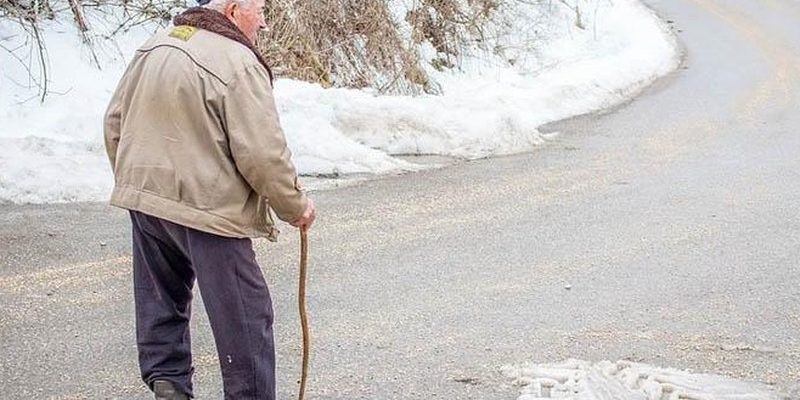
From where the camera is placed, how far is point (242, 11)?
11.5 ft

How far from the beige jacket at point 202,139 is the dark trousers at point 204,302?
0.33 ft

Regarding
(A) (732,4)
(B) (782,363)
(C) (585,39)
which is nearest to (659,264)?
(B) (782,363)

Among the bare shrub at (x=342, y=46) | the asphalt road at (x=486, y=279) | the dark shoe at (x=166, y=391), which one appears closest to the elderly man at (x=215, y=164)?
the dark shoe at (x=166, y=391)

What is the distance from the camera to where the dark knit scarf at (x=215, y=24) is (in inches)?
135

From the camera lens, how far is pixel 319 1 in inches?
504

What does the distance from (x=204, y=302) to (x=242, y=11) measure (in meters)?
1.00

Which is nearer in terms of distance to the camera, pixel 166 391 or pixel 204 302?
pixel 204 302

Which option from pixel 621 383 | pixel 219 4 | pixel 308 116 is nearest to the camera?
pixel 219 4

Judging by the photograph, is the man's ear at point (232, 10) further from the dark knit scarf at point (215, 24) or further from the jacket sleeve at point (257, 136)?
the jacket sleeve at point (257, 136)

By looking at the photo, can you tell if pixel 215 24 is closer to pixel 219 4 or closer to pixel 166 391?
pixel 219 4

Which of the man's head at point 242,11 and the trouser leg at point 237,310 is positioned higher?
the man's head at point 242,11

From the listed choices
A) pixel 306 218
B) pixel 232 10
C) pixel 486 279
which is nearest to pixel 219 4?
pixel 232 10

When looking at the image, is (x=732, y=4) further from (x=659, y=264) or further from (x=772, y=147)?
(x=659, y=264)

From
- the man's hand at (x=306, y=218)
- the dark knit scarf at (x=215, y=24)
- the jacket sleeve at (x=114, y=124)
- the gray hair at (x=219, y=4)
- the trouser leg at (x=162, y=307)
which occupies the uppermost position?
the gray hair at (x=219, y=4)
